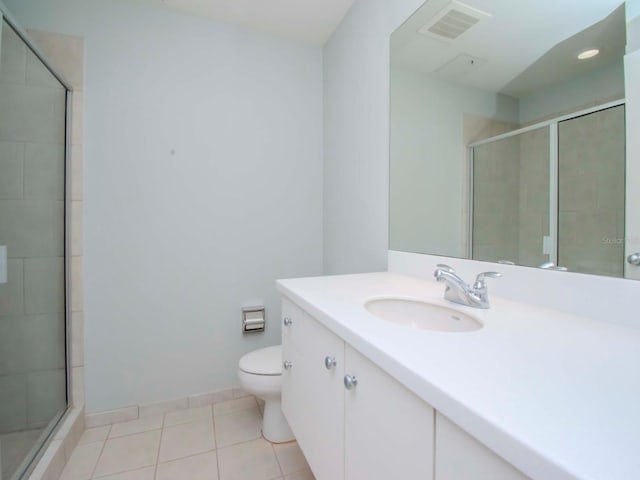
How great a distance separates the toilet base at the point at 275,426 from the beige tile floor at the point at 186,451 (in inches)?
1.1

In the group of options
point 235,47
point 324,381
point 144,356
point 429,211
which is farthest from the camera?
point 235,47

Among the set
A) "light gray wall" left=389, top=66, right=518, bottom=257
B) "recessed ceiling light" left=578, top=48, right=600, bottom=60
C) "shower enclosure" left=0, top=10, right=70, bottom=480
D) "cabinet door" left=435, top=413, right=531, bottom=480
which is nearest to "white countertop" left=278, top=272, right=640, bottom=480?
"cabinet door" left=435, top=413, right=531, bottom=480

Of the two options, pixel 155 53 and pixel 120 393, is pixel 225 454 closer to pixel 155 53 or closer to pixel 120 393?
pixel 120 393

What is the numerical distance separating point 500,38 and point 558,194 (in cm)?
58

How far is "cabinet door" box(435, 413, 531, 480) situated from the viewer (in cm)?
36

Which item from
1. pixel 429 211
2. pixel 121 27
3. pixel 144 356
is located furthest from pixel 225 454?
pixel 121 27

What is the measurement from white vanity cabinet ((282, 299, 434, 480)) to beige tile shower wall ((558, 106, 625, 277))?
61 centimetres

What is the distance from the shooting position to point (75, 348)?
1600 mm

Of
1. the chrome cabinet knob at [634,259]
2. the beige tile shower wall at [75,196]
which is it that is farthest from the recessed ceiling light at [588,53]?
the beige tile shower wall at [75,196]

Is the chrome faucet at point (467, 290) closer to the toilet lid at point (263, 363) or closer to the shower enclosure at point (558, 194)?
the shower enclosure at point (558, 194)

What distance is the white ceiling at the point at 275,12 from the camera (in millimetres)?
1687

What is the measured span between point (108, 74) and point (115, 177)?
56cm

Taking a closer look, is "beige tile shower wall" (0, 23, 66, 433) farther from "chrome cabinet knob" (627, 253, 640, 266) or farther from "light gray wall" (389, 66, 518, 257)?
"chrome cabinet knob" (627, 253, 640, 266)

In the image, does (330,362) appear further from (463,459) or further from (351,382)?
(463,459)
